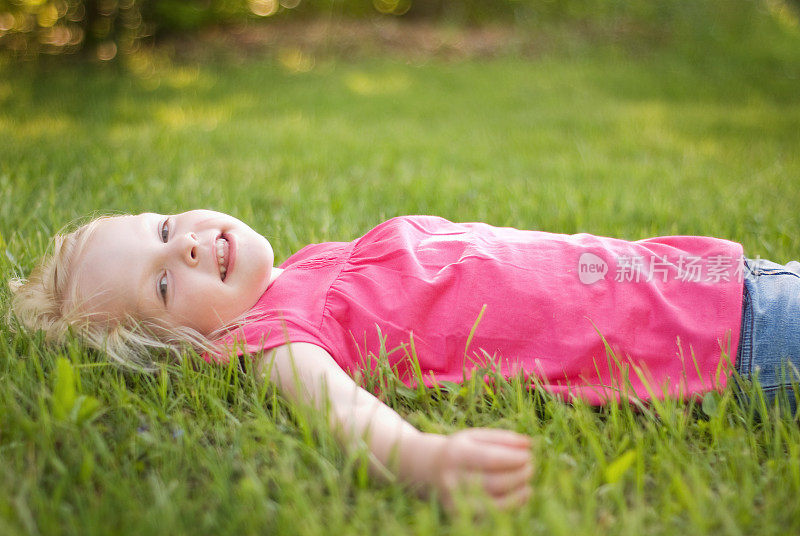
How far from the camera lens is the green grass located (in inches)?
47.4

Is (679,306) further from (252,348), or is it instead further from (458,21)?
(458,21)

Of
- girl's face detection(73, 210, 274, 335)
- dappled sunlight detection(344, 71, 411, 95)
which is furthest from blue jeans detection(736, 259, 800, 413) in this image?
dappled sunlight detection(344, 71, 411, 95)

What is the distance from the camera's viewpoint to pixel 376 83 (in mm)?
8273

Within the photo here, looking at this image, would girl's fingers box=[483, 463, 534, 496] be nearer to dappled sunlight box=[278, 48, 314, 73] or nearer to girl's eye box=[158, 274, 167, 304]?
girl's eye box=[158, 274, 167, 304]

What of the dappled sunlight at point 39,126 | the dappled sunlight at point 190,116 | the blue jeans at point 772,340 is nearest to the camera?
the blue jeans at point 772,340

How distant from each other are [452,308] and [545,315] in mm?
249

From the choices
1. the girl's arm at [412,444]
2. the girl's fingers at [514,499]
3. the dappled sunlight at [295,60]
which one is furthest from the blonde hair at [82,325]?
the dappled sunlight at [295,60]

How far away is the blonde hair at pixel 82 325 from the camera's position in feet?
5.57

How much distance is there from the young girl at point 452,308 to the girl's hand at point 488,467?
→ 1.41 ft

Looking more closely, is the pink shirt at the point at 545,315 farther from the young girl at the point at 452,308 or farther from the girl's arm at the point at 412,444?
the girl's arm at the point at 412,444

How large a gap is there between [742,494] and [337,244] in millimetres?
1301

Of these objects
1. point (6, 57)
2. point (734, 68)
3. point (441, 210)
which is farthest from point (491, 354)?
point (6, 57)

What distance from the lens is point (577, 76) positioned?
329 inches

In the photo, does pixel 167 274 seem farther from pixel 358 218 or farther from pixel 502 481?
pixel 358 218
